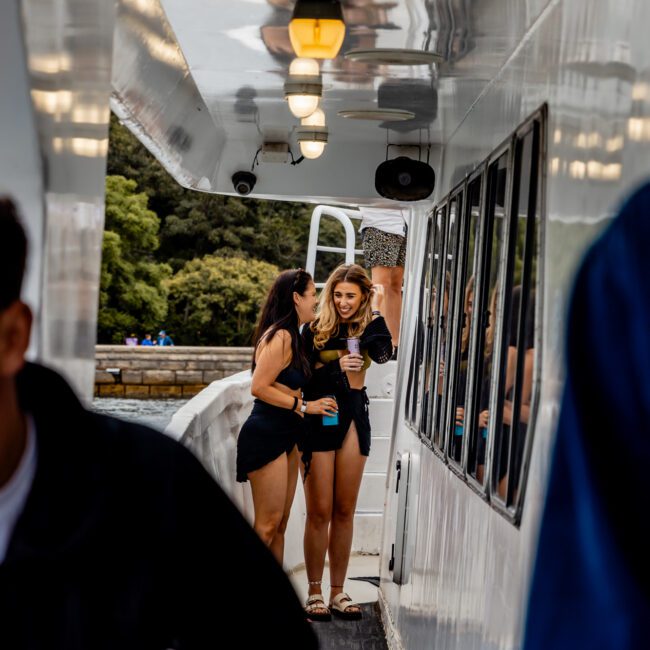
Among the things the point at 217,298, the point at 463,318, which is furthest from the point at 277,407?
the point at 217,298

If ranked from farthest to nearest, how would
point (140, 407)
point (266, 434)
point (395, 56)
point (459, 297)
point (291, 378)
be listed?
point (140, 407) < point (291, 378) < point (266, 434) < point (395, 56) < point (459, 297)

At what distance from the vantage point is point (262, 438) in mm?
6980

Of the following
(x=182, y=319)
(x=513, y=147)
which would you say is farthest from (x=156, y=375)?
(x=513, y=147)

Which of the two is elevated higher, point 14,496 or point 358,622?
point 14,496

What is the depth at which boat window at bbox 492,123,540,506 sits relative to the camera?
3.62 meters

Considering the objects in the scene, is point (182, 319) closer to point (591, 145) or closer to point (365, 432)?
point (365, 432)

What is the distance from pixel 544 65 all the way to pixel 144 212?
34141 millimetres

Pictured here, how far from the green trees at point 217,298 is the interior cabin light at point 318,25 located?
32.6 meters

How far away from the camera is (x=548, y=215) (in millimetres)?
3445

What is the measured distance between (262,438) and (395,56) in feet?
7.59

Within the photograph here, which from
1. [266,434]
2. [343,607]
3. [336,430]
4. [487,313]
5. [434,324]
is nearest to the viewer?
[487,313]

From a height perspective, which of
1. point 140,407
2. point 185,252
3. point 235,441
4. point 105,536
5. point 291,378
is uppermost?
point 185,252

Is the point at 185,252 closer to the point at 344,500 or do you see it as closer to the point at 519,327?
the point at 344,500

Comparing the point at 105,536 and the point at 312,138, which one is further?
the point at 312,138
